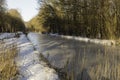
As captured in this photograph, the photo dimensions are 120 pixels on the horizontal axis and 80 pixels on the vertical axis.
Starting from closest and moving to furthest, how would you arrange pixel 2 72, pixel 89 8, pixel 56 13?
1. pixel 2 72
2. pixel 89 8
3. pixel 56 13

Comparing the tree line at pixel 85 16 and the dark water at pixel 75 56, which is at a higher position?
the tree line at pixel 85 16

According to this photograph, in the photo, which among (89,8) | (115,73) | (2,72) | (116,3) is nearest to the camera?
(2,72)

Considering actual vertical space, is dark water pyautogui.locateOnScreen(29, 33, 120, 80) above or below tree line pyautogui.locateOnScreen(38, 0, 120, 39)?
below

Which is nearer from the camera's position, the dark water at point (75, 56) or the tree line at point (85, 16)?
the dark water at point (75, 56)

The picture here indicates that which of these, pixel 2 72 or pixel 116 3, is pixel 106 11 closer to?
pixel 116 3

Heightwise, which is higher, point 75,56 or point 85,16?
point 85,16

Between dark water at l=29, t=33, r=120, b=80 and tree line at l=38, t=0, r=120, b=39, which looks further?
tree line at l=38, t=0, r=120, b=39

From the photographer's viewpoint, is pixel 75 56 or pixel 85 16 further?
pixel 85 16

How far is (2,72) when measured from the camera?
8055mm

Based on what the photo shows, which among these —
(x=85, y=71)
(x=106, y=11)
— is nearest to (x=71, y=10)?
(x=106, y=11)

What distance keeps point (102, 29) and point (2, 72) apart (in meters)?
23.8

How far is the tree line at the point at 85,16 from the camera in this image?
2673 centimetres

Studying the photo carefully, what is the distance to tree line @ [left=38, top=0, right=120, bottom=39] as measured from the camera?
26.7 meters

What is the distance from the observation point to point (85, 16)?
36.0 metres
